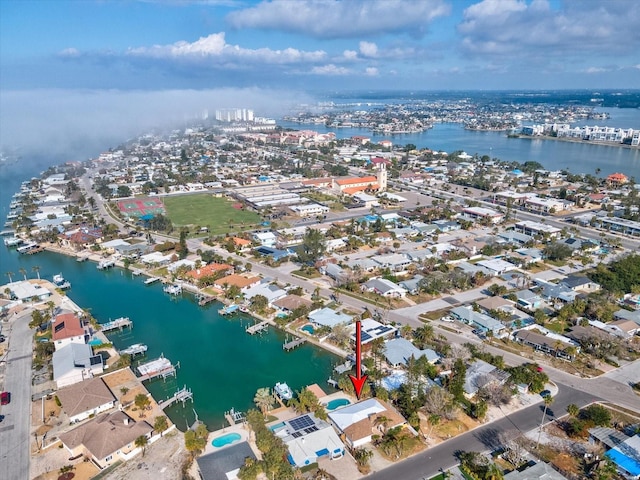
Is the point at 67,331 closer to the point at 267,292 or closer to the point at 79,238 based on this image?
the point at 267,292

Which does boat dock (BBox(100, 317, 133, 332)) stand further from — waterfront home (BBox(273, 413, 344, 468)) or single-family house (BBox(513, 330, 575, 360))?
single-family house (BBox(513, 330, 575, 360))

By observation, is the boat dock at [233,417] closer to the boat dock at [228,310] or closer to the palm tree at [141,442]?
the palm tree at [141,442]

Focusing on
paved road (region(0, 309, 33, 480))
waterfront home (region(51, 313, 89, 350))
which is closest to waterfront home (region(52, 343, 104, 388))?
waterfront home (region(51, 313, 89, 350))

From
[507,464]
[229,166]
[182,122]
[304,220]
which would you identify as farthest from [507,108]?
[507,464]

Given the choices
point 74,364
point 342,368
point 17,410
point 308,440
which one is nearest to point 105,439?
point 17,410

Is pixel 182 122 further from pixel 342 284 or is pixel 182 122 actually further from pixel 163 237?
pixel 342 284
